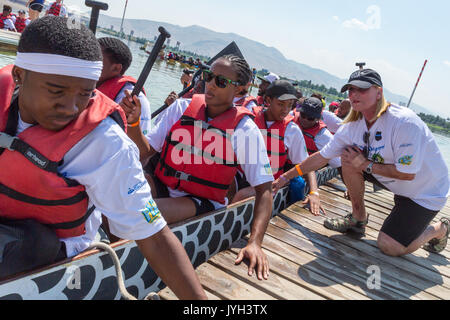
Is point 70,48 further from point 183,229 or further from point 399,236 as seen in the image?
point 399,236

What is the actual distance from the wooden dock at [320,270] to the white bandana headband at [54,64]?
116 cm

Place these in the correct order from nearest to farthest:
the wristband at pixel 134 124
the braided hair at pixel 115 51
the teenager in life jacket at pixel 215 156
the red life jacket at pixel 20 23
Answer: the wristband at pixel 134 124, the teenager in life jacket at pixel 215 156, the braided hair at pixel 115 51, the red life jacket at pixel 20 23

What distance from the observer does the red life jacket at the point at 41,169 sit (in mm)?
1204

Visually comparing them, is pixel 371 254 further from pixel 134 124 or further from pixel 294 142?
pixel 134 124

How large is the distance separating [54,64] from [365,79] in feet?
7.72

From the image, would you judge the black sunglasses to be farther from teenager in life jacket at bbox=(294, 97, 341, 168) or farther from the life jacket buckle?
the life jacket buckle

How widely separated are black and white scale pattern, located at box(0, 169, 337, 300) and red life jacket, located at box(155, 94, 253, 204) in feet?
0.74

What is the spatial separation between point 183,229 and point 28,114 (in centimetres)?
107

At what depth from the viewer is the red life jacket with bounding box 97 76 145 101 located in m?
2.68

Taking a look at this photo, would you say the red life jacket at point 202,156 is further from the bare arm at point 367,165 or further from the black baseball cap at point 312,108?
the black baseball cap at point 312,108

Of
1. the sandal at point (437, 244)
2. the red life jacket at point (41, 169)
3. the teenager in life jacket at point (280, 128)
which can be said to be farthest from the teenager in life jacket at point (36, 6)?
the sandal at point (437, 244)

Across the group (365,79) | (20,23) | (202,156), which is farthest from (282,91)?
(20,23)

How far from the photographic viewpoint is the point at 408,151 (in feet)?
8.80

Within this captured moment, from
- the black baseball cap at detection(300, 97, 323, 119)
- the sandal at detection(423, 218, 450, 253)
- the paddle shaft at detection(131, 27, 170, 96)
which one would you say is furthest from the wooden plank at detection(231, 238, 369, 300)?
the black baseball cap at detection(300, 97, 323, 119)
